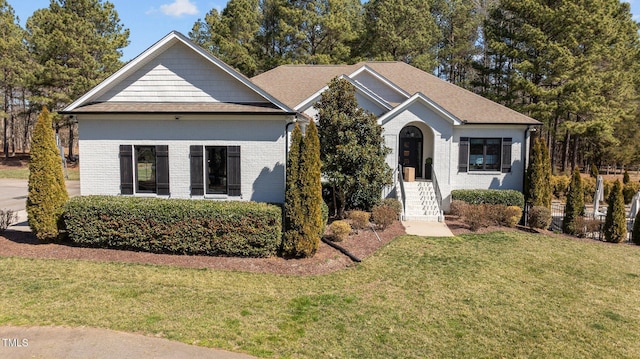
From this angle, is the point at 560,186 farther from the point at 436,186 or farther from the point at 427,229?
the point at 427,229

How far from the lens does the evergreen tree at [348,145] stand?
551 inches

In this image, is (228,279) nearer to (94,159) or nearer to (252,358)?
(252,358)

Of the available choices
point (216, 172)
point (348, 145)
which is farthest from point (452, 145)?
point (216, 172)

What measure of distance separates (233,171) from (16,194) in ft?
61.4

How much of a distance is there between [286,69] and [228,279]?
16956 mm

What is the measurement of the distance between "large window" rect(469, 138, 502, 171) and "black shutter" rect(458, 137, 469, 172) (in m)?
0.29

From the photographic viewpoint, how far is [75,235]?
35.7 ft

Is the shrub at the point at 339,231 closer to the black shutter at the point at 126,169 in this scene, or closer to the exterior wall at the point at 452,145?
the exterior wall at the point at 452,145

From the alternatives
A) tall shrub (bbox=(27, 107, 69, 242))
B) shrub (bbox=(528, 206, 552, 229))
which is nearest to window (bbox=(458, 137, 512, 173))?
shrub (bbox=(528, 206, 552, 229))

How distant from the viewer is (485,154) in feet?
60.6

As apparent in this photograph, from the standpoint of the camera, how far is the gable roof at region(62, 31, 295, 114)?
40.3 feet

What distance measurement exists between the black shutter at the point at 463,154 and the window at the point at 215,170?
11.1m

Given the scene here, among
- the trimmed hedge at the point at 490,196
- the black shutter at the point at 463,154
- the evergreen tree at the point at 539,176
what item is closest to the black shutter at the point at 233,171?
the trimmed hedge at the point at 490,196

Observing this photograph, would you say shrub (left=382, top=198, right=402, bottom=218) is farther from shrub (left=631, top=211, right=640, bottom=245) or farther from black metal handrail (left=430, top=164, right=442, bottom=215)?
shrub (left=631, top=211, right=640, bottom=245)
